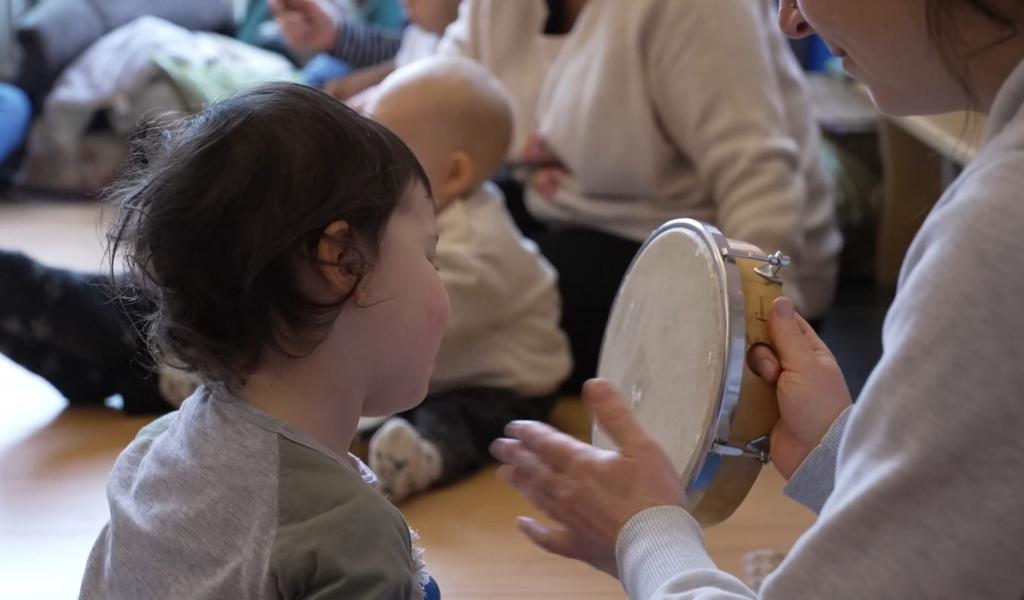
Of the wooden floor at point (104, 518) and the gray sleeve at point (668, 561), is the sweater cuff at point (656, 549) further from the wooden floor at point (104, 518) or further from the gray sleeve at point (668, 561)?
the wooden floor at point (104, 518)

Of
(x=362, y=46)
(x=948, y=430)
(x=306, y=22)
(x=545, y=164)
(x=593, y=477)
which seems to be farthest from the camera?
(x=362, y=46)

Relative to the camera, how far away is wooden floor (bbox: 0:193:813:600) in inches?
57.8

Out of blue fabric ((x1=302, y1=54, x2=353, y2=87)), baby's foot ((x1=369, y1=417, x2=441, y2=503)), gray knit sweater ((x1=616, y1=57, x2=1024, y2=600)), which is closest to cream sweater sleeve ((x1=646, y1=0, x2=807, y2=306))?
baby's foot ((x1=369, y1=417, x2=441, y2=503))

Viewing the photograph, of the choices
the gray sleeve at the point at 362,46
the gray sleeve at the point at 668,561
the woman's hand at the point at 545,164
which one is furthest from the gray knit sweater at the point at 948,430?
the gray sleeve at the point at 362,46

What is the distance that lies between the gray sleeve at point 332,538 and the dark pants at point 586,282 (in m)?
1.13

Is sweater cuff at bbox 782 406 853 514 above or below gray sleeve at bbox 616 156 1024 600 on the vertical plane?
below

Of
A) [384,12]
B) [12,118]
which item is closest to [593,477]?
[12,118]

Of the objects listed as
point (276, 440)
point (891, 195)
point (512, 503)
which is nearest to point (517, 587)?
point (512, 503)

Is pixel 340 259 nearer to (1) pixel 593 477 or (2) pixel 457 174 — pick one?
(1) pixel 593 477

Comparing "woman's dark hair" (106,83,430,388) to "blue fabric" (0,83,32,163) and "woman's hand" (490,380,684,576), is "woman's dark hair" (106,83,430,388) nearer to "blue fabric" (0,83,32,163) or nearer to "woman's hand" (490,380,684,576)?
"woman's hand" (490,380,684,576)

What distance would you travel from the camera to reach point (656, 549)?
860mm

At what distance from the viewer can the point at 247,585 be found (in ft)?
2.69

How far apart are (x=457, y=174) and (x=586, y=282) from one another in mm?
286

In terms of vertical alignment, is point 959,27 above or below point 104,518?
above
